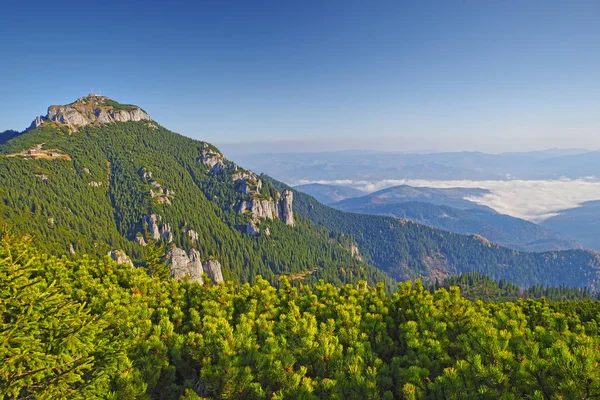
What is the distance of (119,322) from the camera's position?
511 inches

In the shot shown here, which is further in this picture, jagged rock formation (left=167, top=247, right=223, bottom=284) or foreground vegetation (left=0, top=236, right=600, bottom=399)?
jagged rock formation (left=167, top=247, right=223, bottom=284)

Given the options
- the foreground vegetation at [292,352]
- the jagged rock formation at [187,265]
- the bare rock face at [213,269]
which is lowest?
the bare rock face at [213,269]

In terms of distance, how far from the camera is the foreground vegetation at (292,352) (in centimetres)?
833

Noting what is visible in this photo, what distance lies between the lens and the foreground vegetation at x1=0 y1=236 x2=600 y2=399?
833 centimetres

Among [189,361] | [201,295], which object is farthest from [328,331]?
[201,295]

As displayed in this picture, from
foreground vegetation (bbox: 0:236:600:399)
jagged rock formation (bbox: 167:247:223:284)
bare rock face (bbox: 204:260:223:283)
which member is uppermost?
foreground vegetation (bbox: 0:236:600:399)

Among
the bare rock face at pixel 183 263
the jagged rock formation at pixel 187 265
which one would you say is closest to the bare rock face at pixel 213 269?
the jagged rock formation at pixel 187 265

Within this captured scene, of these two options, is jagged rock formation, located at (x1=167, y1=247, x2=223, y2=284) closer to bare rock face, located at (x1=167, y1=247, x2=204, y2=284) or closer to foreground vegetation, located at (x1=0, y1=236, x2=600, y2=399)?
bare rock face, located at (x1=167, y1=247, x2=204, y2=284)

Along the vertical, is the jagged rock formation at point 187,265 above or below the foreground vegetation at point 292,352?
below

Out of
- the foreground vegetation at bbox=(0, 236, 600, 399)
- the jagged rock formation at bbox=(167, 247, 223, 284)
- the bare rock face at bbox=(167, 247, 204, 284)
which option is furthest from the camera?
the bare rock face at bbox=(167, 247, 204, 284)

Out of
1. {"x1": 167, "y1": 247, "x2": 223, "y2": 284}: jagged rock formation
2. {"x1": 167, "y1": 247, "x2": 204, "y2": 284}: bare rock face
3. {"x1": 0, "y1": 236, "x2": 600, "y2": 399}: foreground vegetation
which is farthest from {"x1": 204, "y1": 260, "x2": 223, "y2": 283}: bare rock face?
{"x1": 0, "y1": 236, "x2": 600, "y2": 399}: foreground vegetation

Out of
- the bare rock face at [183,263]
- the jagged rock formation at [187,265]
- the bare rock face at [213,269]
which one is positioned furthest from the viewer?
the bare rock face at [213,269]

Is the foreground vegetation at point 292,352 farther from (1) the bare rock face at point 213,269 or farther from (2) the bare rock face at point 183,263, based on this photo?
(1) the bare rock face at point 213,269

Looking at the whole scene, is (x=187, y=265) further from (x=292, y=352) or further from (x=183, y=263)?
(x=292, y=352)
